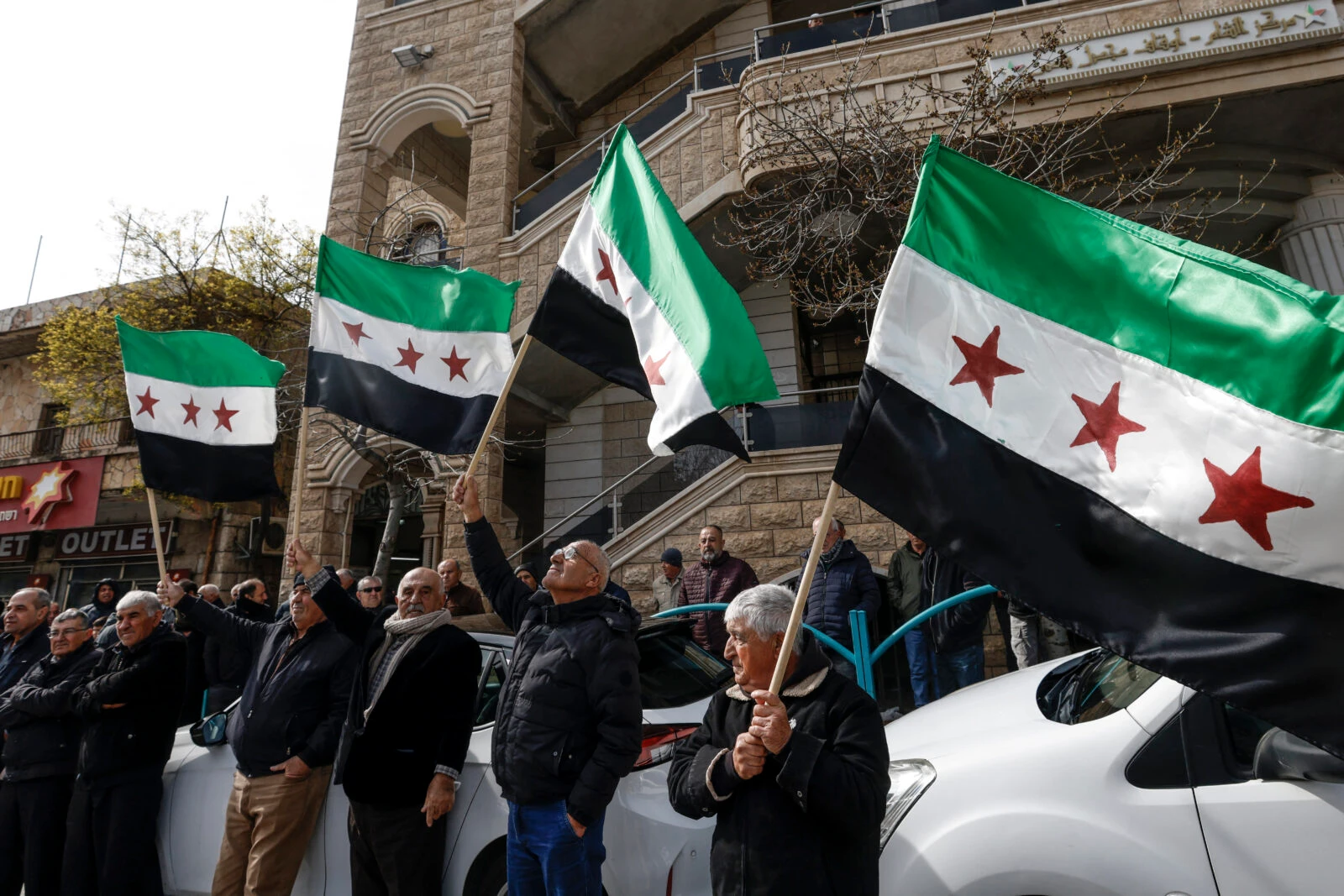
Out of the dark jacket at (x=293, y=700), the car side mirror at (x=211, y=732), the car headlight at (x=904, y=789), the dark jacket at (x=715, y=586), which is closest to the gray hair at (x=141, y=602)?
the car side mirror at (x=211, y=732)

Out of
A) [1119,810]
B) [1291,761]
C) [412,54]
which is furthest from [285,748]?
[412,54]

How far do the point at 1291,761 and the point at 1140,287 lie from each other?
4.93 ft

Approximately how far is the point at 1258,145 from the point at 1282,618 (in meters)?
11.8

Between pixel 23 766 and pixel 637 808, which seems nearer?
pixel 637 808

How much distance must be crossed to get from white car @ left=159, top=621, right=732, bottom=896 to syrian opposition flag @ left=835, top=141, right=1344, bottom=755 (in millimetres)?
1846

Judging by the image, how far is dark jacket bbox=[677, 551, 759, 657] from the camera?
6801 mm

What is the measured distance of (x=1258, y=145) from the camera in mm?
10500

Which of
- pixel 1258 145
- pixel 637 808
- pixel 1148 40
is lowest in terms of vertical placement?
pixel 637 808

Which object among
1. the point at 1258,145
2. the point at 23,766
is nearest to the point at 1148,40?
the point at 1258,145

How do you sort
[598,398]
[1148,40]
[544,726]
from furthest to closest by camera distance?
[598,398] → [1148,40] → [544,726]

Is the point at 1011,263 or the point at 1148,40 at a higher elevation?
the point at 1148,40

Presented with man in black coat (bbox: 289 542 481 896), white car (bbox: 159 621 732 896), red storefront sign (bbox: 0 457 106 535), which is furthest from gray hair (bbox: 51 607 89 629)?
red storefront sign (bbox: 0 457 106 535)

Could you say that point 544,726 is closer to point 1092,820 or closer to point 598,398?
point 1092,820

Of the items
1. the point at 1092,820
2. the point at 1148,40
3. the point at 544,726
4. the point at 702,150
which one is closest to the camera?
the point at 1092,820
